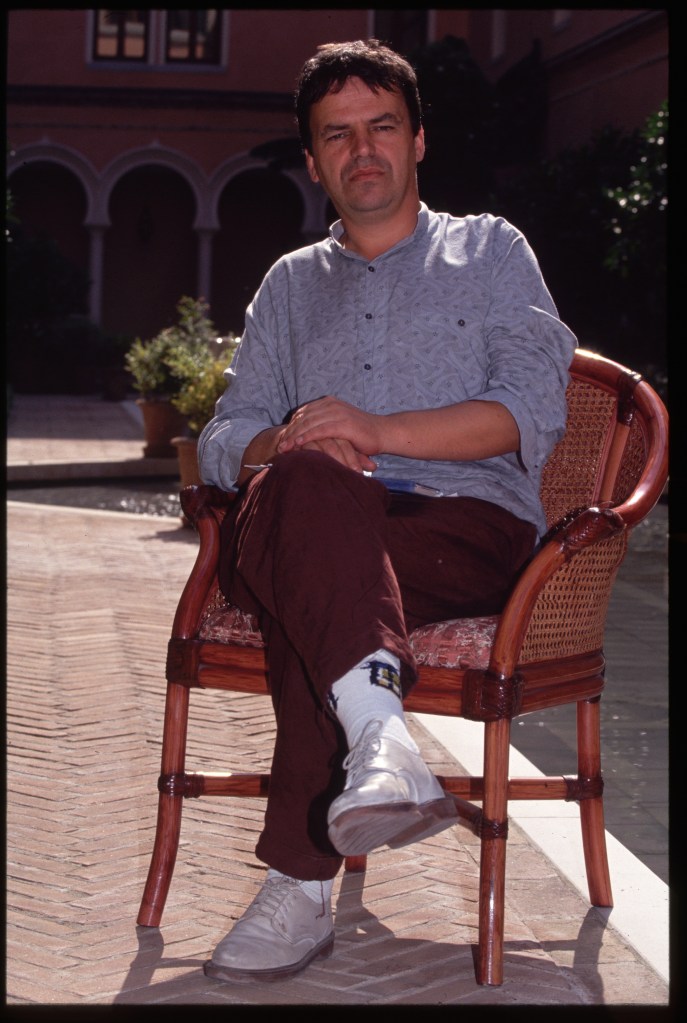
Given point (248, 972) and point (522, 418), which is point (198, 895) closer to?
point (248, 972)

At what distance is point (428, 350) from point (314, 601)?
783 millimetres

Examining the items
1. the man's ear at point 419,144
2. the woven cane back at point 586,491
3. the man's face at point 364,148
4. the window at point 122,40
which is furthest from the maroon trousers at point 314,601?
the window at point 122,40

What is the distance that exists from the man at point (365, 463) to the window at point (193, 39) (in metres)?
25.2

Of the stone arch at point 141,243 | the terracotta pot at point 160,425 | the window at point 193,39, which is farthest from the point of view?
the stone arch at point 141,243

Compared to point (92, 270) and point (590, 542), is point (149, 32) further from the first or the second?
point (590, 542)

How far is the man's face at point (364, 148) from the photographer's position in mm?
3023

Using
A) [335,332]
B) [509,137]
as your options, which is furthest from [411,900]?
[509,137]

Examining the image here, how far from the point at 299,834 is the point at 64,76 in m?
26.0

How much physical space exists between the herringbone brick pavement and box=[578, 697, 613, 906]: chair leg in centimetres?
5

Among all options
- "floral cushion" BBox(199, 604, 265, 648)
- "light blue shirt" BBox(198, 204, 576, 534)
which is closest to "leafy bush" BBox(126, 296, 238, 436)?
"light blue shirt" BBox(198, 204, 576, 534)

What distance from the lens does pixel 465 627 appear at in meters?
2.74

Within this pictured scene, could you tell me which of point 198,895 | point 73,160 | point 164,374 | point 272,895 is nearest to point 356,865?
point 198,895

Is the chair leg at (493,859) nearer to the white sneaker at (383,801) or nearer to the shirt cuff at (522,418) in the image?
the white sneaker at (383,801)

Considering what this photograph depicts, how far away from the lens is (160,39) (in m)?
27.0
